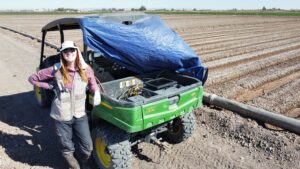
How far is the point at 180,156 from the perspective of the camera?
484 cm

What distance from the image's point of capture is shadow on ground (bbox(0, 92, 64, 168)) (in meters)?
4.80

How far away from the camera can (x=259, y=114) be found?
227 inches

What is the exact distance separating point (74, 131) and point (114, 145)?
582mm

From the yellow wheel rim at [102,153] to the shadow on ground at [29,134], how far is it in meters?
0.62

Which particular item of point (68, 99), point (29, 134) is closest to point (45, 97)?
point (29, 134)

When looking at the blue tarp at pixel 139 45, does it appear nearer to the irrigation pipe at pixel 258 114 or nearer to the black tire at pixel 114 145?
the black tire at pixel 114 145

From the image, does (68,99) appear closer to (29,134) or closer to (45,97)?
(29,134)

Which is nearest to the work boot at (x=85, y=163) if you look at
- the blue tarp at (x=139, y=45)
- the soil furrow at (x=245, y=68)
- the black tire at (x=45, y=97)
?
the blue tarp at (x=139, y=45)

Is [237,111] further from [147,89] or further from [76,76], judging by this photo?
[76,76]

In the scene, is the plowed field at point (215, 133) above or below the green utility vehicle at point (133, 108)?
below

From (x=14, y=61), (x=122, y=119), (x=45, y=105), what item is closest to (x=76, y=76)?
(x=122, y=119)

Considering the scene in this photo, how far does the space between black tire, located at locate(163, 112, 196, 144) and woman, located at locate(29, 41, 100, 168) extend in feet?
5.12

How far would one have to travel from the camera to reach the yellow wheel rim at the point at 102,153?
436 cm

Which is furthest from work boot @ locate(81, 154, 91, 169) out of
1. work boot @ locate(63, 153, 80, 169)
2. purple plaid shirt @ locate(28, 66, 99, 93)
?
purple plaid shirt @ locate(28, 66, 99, 93)
